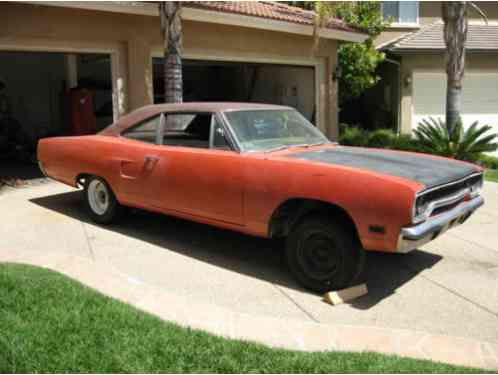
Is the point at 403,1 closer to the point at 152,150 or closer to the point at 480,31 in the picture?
the point at 480,31

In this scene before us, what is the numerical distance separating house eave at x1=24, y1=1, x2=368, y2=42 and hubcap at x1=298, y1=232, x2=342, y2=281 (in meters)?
6.60

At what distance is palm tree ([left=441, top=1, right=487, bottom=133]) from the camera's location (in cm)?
1192

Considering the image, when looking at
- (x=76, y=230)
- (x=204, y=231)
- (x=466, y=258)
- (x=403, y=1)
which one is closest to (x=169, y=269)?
(x=204, y=231)

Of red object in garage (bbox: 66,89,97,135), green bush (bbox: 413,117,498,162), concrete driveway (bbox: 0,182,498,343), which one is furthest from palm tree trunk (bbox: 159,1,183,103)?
green bush (bbox: 413,117,498,162)

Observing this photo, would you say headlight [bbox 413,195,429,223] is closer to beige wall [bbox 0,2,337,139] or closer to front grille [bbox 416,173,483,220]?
front grille [bbox 416,173,483,220]

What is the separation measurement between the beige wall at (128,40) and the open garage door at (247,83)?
8.02ft

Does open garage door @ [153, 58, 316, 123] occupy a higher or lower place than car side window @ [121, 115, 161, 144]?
higher

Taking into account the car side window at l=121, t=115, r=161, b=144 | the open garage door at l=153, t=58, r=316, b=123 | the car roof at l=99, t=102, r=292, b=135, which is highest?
the open garage door at l=153, t=58, r=316, b=123

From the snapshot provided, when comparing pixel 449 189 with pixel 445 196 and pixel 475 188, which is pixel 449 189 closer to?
pixel 445 196

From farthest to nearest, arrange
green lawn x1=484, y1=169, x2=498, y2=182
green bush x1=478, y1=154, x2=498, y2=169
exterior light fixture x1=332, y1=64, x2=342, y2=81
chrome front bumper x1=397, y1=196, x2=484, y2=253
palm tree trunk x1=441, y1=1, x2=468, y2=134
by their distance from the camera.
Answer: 1. exterior light fixture x1=332, y1=64, x2=342, y2=81
2. green bush x1=478, y1=154, x2=498, y2=169
3. palm tree trunk x1=441, y1=1, x2=468, y2=134
4. green lawn x1=484, y1=169, x2=498, y2=182
5. chrome front bumper x1=397, y1=196, x2=484, y2=253

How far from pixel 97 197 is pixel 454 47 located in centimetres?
912

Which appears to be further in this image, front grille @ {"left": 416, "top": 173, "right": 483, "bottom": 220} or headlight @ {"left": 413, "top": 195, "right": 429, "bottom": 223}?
front grille @ {"left": 416, "top": 173, "right": 483, "bottom": 220}

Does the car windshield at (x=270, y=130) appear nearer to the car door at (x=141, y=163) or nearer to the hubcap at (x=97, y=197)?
the car door at (x=141, y=163)

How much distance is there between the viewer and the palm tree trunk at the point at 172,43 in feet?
30.9
